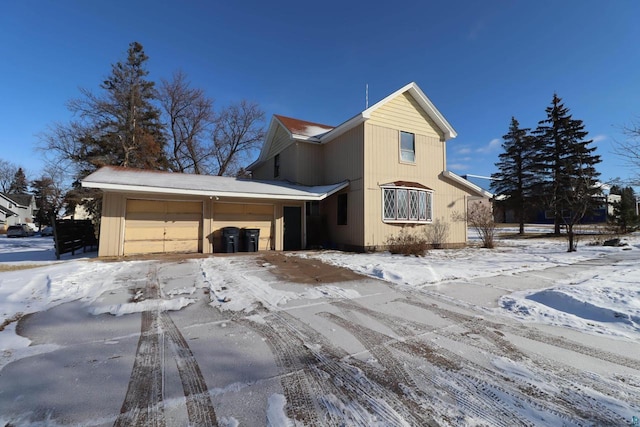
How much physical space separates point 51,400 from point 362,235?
384 inches

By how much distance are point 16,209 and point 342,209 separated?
56.5 m

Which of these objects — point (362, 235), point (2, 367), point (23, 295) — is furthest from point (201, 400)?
point (362, 235)

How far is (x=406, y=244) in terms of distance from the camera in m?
10.7

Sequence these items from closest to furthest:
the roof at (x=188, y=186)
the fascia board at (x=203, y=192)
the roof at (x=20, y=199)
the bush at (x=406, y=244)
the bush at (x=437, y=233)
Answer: the fascia board at (x=203, y=192)
the roof at (x=188, y=186)
the bush at (x=406, y=244)
the bush at (x=437, y=233)
the roof at (x=20, y=199)

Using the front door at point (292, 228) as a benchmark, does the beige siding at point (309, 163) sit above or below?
above

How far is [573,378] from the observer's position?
2436 millimetres

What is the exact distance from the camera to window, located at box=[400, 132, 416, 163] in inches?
487

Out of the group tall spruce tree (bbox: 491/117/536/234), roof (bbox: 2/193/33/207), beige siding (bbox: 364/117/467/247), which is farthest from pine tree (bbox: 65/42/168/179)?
roof (bbox: 2/193/33/207)

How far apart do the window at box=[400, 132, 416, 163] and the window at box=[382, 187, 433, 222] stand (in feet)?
5.12

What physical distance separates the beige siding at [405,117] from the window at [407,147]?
27 cm

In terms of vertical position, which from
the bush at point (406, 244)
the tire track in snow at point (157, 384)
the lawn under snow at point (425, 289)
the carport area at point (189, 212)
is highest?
the carport area at point (189, 212)

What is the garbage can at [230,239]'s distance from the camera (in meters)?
10.4

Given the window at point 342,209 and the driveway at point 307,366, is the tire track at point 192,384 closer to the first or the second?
the driveway at point 307,366

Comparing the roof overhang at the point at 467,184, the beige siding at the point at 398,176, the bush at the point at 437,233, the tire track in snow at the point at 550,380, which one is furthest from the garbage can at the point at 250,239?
the roof overhang at the point at 467,184
